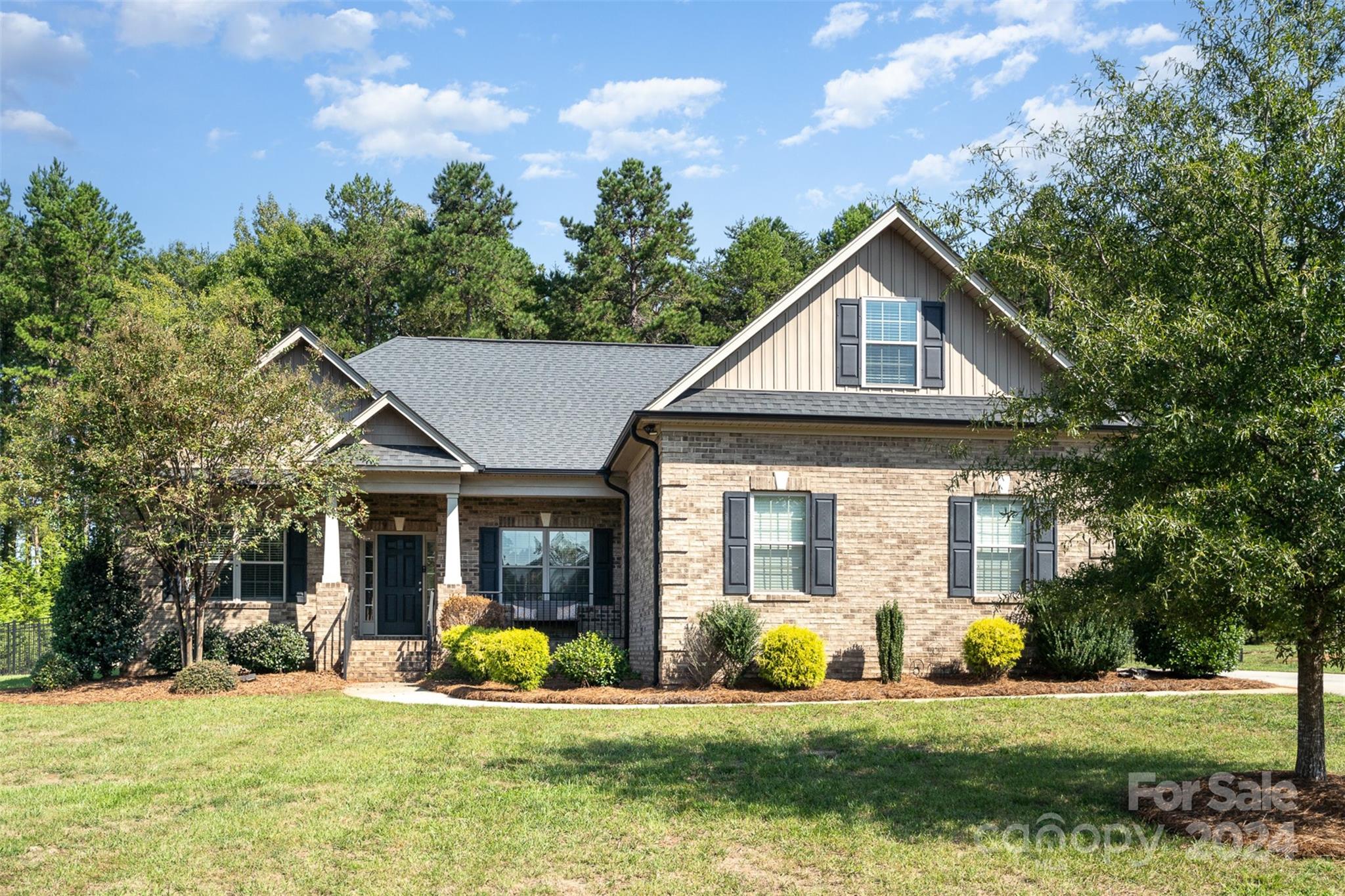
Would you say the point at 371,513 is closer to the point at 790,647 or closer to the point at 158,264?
the point at 790,647

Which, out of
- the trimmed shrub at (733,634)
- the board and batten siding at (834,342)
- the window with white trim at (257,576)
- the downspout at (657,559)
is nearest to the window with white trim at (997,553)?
the board and batten siding at (834,342)

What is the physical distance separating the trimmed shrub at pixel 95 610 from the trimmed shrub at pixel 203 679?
199 centimetres

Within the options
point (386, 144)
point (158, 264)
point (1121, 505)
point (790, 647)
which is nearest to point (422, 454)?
point (790, 647)

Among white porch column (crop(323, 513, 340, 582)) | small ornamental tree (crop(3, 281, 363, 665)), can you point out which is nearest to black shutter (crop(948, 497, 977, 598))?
small ornamental tree (crop(3, 281, 363, 665))

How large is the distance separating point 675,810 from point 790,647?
21.8 feet

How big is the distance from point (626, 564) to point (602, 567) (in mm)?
505

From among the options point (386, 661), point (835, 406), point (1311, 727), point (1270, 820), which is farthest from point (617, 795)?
point (386, 661)

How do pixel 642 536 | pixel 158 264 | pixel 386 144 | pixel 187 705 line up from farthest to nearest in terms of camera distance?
pixel 158 264
pixel 386 144
pixel 642 536
pixel 187 705

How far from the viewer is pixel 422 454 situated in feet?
62.3

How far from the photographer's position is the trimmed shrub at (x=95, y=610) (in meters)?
17.8

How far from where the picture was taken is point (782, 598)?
1605cm

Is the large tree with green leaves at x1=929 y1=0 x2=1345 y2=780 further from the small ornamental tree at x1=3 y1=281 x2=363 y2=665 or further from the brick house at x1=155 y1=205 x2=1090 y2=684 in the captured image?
the small ornamental tree at x1=3 y1=281 x2=363 y2=665

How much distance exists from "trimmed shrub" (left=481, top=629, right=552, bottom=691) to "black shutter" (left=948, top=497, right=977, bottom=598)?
19.9 ft

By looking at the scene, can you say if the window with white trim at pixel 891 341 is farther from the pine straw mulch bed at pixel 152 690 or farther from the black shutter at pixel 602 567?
the pine straw mulch bed at pixel 152 690
